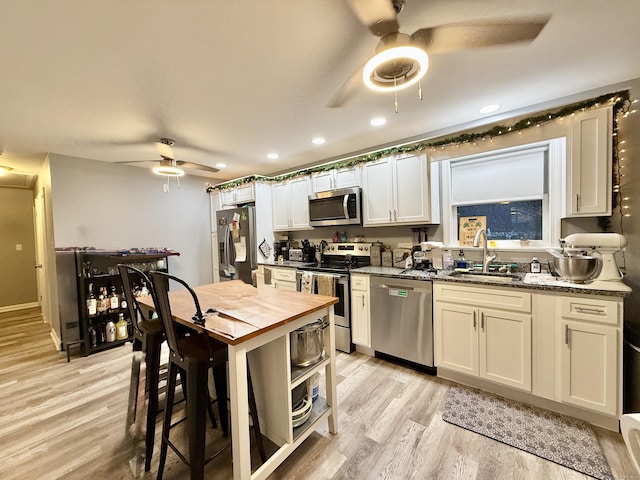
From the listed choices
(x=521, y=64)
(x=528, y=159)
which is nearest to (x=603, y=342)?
(x=528, y=159)

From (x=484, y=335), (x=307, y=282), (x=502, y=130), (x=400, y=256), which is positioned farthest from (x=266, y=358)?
(x=502, y=130)

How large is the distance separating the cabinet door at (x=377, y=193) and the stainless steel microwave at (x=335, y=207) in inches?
4.4

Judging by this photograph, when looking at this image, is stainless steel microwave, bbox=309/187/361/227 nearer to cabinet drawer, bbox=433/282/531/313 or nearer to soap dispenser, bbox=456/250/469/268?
soap dispenser, bbox=456/250/469/268

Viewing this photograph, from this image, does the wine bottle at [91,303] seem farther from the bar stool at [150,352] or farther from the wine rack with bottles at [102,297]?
the bar stool at [150,352]

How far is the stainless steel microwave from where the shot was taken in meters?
3.26

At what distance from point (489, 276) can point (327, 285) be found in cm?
162

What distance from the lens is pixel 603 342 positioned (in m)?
1.71

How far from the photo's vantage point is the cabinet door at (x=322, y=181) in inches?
140

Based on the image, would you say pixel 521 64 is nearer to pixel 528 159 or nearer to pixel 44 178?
pixel 528 159

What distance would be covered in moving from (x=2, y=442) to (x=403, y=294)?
3.23 metres

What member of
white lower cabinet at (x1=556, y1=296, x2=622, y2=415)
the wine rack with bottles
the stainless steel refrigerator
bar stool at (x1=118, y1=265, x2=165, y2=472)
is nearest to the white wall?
the wine rack with bottles

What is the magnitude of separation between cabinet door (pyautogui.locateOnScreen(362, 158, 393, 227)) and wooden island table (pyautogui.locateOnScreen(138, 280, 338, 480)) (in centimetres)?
164

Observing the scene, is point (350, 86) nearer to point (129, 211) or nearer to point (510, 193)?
point (510, 193)

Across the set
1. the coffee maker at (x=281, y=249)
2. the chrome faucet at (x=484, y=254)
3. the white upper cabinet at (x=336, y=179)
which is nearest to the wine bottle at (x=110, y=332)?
the coffee maker at (x=281, y=249)
